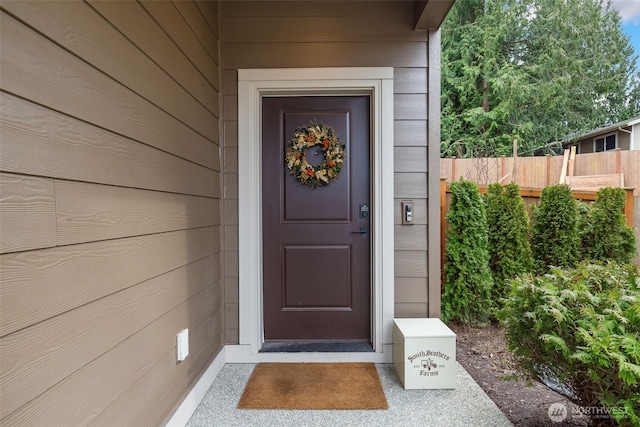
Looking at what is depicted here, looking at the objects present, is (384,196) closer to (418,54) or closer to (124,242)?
(418,54)

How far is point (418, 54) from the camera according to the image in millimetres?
2518

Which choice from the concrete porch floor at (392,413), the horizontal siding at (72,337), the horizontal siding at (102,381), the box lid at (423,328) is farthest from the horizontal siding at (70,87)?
the box lid at (423,328)

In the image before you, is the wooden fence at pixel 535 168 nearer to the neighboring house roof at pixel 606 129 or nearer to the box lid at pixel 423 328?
the neighboring house roof at pixel 606 129

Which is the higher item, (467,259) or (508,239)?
(508,239)

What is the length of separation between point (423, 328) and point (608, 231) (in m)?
2.40

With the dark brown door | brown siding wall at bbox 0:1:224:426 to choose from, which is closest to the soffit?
the dark brown door

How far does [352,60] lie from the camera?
2512mm

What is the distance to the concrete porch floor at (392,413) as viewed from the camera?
71.3 inches

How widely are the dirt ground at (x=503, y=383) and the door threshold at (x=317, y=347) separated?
794 millimetres

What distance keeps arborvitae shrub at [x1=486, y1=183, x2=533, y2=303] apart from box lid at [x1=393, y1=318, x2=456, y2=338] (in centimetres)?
124

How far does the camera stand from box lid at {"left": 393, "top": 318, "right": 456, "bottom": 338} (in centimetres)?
217

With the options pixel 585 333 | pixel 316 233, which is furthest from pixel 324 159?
pixel 585 333

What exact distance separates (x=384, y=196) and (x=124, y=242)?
5.69 feet

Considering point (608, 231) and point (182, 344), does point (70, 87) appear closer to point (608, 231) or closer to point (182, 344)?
point (182, 344)
